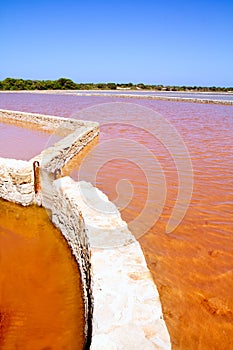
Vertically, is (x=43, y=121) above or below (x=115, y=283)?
above

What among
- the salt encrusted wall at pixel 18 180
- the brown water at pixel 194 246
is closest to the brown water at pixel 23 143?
the brown water at pixel 194 246

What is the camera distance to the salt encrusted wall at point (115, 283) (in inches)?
67.8

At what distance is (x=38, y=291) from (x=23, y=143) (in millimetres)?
7359

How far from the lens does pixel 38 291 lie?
9.50ft

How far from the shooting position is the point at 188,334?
90.7 inches

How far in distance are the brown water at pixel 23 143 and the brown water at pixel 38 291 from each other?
391 cm

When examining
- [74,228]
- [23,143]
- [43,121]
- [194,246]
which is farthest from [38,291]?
[43,121]

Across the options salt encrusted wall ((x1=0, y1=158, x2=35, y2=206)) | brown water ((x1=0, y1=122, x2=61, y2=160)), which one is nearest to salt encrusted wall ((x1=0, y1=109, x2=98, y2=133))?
brown water ((x1=0, y1=122, x2=61, y2=160))

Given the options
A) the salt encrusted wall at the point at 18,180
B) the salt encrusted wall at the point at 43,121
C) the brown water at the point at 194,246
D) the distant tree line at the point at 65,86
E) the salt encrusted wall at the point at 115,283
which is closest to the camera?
the salt encrusted wall at the point at 115,283

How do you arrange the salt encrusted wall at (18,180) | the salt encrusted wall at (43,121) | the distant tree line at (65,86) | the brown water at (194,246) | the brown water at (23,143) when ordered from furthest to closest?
the distant tree line at (65,86) → the salt encrusted wall at (43,121) → the brown water at (23,143) → the salt encrusted wall at (18,180) → the brown water at (194,246)

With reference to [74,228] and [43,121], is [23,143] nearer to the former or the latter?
[43,121]

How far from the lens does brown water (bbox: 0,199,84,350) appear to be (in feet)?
7.89

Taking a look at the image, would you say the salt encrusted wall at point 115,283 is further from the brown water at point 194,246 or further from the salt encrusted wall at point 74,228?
the brown water at point 194,246

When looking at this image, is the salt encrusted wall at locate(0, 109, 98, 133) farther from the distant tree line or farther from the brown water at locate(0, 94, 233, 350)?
the distant tree line
